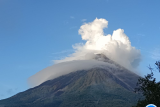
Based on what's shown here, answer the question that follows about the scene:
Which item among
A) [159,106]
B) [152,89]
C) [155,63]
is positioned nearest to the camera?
[159,106]

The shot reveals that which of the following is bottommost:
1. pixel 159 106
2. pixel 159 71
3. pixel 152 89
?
pixel 159 106

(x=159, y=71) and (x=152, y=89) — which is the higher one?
(x=159, y=71)

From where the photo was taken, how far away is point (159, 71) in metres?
35.9

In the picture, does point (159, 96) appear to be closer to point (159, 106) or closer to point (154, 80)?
point (159, 106)

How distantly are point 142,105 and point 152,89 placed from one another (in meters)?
2.44

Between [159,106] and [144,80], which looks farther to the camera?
[144,80]

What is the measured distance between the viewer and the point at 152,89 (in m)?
33.9

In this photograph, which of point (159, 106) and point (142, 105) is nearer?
point (159, 106)

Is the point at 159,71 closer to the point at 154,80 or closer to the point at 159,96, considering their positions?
the point at 154,80

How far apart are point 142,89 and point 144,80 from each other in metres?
1.42

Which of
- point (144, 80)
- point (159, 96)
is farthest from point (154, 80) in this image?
point (159, 96)

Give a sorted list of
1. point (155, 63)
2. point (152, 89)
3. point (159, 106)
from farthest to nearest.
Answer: point (155, 63)
point (152, 89)
point (159, 106)

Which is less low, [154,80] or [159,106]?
[154,80]

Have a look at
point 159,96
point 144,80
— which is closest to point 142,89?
point 144,80
